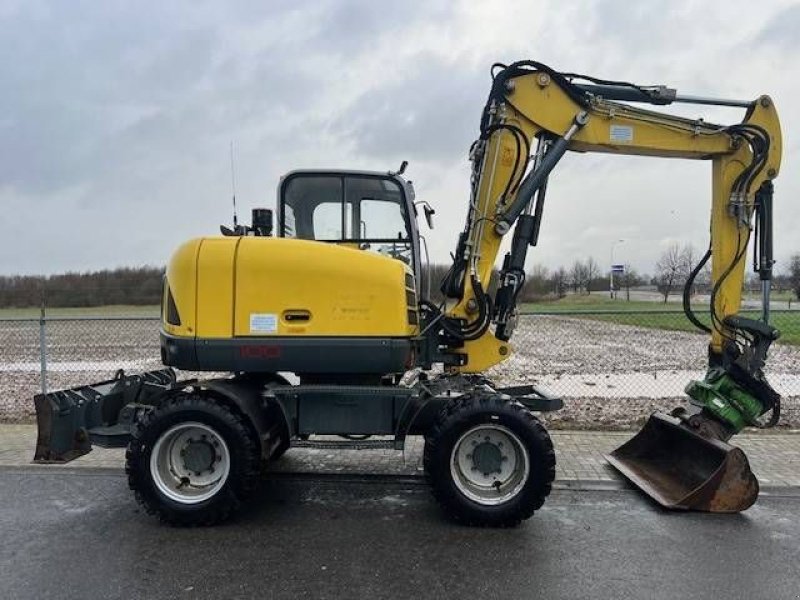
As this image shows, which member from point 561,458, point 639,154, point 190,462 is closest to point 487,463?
point 561,458

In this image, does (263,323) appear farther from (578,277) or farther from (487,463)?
(578,277)

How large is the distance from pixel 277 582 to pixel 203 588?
44 centimetres

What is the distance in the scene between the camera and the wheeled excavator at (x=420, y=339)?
5016mm

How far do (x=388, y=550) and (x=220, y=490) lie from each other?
55.4 inches

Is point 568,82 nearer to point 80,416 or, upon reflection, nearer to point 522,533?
point 522,533

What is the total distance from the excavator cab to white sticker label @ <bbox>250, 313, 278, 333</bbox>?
113 cm

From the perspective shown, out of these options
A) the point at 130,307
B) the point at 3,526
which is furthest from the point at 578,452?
the point at 130,307

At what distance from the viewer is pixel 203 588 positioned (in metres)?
3.94

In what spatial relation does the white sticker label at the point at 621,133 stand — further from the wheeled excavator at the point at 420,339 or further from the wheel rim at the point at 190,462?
the wheel rim at the point at 190,462

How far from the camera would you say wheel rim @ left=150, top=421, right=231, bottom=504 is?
502cm

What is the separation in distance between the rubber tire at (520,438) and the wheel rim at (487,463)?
0.10 m

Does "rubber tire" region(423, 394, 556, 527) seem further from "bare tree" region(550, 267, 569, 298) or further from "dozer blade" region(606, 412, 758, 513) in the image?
"bare tree" region(550, 267, 569, 298)

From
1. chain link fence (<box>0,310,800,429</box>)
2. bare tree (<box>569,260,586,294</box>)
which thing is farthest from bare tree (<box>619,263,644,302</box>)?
chain link fence (<box>0,310,800,429</box>)

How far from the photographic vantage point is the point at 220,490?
4973 millimetres
